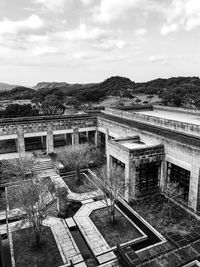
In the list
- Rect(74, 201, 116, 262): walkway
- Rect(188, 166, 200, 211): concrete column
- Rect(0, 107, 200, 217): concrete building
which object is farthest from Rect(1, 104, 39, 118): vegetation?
Rect(188, 166, 200, 211): concrete column

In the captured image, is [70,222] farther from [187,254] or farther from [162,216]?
→ [187,254]

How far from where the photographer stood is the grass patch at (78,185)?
23.8 m

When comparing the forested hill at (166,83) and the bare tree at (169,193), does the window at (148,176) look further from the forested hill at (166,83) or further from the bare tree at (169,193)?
the forested hill at (166,83)

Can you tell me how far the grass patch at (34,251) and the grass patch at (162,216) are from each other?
793 centimetres

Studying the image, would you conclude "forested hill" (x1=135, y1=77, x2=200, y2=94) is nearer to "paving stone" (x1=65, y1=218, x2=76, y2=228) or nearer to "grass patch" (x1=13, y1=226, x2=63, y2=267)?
"paving stone" (x1=65, y1=218, x2=76, y2=228)

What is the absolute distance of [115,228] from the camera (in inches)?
688

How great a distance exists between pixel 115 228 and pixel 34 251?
20.4 ft

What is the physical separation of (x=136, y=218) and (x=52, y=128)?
2025 cm

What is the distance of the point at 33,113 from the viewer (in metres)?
53.7

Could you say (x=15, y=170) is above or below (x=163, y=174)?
below

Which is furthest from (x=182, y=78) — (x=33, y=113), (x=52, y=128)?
(x=52, y=128)

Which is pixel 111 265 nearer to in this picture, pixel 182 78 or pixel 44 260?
pixel 44 260

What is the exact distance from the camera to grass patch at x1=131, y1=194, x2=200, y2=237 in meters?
17.4

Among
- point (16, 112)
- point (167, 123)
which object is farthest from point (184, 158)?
point (16, 112)
